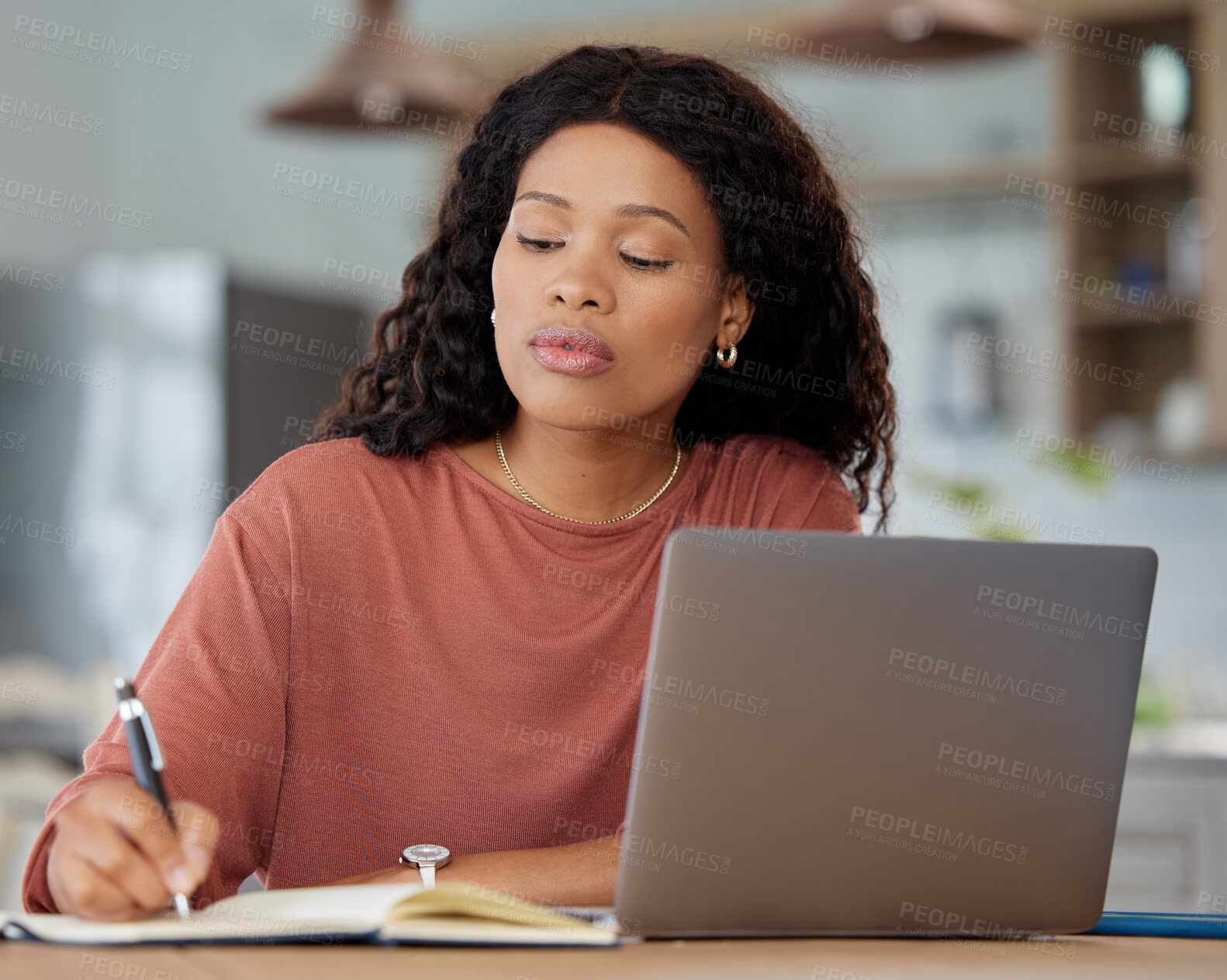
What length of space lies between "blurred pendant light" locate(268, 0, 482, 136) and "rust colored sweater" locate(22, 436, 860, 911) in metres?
1.57

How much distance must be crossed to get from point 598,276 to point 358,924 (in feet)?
2.51

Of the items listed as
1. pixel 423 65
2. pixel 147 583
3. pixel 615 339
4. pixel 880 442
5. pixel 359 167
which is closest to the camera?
pixel 615 339

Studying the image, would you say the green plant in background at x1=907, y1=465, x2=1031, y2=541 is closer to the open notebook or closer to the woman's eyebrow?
the woman's eyebrow

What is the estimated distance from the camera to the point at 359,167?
4.77 meters

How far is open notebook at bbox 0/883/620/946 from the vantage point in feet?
2.64

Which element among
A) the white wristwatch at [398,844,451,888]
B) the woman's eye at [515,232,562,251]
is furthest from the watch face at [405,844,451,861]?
the woman's eye at [515,232,562,251]

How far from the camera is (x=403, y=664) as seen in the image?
1.35 m

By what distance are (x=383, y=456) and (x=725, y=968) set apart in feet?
2.62

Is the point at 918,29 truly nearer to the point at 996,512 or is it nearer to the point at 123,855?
the point at 996,512

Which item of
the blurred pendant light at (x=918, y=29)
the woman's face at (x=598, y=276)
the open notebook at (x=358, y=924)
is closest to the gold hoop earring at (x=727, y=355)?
the woman's face at (x=598, y=276)

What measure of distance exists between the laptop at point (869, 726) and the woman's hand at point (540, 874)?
1.00 feet

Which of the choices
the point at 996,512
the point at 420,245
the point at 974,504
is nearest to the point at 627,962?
the point at 420,245

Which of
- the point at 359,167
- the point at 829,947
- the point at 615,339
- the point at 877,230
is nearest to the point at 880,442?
the point at 615,339

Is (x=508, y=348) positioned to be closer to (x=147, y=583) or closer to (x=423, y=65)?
(x=423, y=65)
